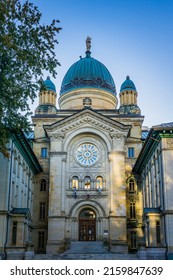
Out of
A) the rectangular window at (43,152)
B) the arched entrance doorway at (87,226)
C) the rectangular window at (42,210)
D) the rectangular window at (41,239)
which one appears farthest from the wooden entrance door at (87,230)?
the rectangular window at (43,152)

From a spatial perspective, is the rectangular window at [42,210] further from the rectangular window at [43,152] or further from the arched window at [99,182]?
the arched window at [99,182]

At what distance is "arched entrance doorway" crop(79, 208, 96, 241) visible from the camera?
1636 inches

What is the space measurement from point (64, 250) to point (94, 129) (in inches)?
558

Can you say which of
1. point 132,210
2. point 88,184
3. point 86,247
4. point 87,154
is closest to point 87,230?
point 86,247

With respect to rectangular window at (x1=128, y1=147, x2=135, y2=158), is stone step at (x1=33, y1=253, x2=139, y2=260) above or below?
below

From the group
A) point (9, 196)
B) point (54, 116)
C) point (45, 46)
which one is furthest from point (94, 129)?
point (45, 46)

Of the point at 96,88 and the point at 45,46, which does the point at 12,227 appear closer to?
the point at 45,46

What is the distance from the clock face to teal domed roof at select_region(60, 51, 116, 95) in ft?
42.0

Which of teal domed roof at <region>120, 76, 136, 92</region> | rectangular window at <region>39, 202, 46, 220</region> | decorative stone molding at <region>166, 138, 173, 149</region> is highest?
teal domed roof at <region>120, 76, 136, 92</region>

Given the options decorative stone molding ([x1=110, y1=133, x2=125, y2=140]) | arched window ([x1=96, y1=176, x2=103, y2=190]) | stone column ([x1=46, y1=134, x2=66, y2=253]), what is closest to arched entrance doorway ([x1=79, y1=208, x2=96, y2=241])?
stone column ([x1=46, y1=134, x2=66, y2=253])

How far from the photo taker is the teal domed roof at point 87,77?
54.6 meters

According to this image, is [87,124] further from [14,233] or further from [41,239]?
[14,233]

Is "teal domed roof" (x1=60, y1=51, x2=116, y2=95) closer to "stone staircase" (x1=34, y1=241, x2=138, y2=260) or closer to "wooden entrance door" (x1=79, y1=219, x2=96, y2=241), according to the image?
"wooden entrance door" (x1=79, y1=219, x2=96, y2=241)

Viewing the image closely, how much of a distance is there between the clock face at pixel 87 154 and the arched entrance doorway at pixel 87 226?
18.3ft
